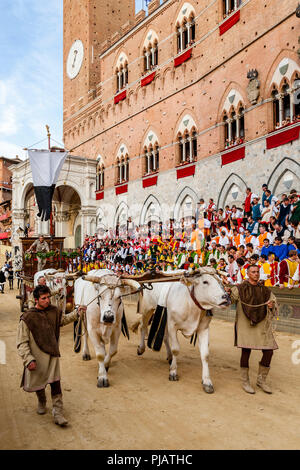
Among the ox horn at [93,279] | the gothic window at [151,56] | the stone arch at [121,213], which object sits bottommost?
the ox horn at [93,279]

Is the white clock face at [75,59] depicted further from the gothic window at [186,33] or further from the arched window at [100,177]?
the gothic window at [186,33]

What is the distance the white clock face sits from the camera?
3488cm

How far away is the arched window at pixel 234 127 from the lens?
17719 mm

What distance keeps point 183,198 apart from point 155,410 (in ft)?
58.1

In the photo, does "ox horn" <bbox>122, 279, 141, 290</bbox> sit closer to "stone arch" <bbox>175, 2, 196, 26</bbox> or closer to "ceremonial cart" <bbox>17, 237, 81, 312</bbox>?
"ceremonial cart" <bbox>17, 237, 81, 312</bbox>

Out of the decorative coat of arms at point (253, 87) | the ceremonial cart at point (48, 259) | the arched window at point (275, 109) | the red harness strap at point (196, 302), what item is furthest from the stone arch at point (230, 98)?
the red harness strap at point (196, 302)

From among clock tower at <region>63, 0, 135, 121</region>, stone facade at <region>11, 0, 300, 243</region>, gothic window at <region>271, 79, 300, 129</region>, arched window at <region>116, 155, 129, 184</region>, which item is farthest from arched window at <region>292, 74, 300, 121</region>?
clock tower at <region>63, 0, 135, 121</region>

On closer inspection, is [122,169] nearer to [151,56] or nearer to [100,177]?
[100,177]

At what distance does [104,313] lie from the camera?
5.53m

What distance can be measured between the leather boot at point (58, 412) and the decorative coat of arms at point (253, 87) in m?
15.6

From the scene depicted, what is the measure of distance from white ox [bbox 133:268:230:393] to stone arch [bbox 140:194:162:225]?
56.7 feet

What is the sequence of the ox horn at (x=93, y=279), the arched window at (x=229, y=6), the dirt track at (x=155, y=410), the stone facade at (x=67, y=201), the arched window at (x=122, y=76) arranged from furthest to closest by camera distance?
the stone facade at (x=67, y=201), the arched window at (x=122, y=76), the arched window at (x=229, y=6), the ox horn at (x=93, y=279), the dirt track at (x=155, y=410)

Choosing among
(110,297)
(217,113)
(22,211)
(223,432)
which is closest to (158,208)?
(217,113)
